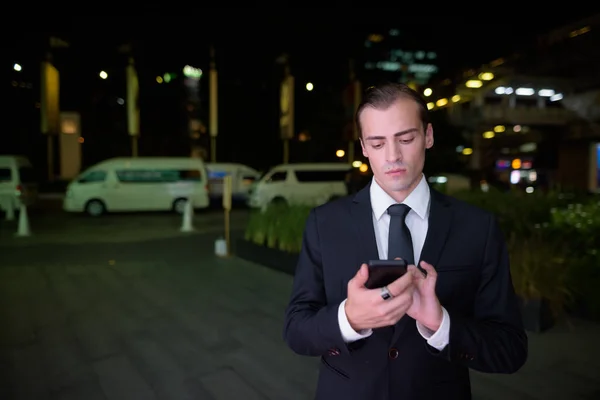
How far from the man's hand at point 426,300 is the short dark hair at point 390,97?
485 millimetres

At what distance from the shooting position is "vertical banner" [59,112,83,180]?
1208 inches

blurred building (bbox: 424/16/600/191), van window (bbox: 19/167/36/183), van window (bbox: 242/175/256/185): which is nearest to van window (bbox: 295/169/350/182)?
van window (bbox: 242/175/256/185)

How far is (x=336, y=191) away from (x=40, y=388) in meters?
17.3

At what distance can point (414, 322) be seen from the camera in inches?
59.2

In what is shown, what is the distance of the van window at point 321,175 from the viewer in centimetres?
2072

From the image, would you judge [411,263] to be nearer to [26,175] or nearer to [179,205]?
[179,205]

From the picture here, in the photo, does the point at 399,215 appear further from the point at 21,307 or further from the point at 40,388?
the point at 21,307

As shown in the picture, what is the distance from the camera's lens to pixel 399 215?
1469mm

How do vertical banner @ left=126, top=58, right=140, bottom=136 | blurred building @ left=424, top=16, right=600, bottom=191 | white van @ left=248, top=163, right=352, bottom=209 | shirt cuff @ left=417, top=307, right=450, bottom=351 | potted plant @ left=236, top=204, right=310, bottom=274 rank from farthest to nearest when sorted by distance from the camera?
1. vertical banner @ left=126, top=58, right=140, bottom=136
2. white van @ left=248, top=163, right=352, bottom=209
3. blurred building @ left=424, top=16, right=600, bottom=191
4. potted plant @ left=236, top=204, right=310, bottom=274
5. shirt cuff @ left=417, top=307, right=450, bottom=351

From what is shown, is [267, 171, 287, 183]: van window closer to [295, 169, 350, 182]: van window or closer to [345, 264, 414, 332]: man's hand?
[295, 169, 350, 182]: van window

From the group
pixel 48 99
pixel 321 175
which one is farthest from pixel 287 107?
pixel 48 99

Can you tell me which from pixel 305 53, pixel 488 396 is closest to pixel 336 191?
pixel 305 53

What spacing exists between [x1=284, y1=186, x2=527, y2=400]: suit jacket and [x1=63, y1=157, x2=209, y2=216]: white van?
18318mm

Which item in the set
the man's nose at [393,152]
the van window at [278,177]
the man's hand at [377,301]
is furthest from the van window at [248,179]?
the man's hand at [377,301]
